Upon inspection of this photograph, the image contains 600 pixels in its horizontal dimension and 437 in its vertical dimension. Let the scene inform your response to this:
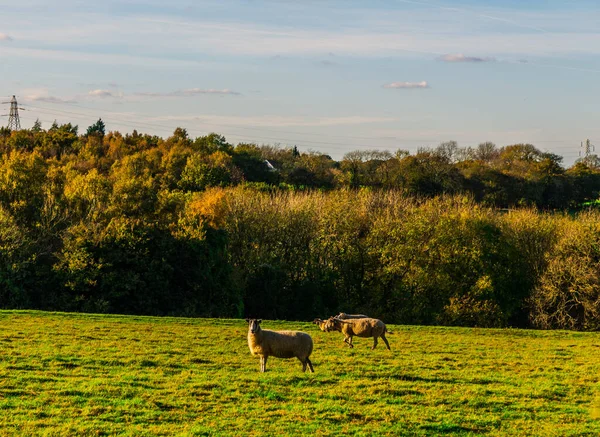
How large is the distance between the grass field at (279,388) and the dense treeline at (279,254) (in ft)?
59.9

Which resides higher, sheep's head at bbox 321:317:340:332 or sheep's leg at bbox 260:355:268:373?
sheep's head at bbox 321:317:340:332

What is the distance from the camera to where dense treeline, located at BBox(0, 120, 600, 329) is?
49188 mm

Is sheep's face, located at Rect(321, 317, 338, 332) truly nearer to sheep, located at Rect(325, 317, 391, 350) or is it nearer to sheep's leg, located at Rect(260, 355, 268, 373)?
sheep, located at Rect(325, 317, 391, 350)

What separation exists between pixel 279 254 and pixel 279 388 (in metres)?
41.4

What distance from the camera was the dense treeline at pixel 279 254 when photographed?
161 feet

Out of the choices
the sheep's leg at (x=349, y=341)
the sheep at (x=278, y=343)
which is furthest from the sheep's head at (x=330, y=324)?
the sheep at (x=278, y=343)

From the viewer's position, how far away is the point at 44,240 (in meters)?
51.7

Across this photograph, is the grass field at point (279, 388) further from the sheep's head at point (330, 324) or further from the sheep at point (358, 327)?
the sheep's head at point (330, 324)

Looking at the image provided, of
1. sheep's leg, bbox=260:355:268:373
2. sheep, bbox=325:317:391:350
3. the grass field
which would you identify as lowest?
the grass field

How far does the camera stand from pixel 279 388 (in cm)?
1959

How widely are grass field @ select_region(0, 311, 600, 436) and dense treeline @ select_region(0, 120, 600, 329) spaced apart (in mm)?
18269

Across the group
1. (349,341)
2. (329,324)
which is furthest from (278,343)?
(349,341)

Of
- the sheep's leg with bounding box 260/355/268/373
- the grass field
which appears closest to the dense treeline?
the grass field

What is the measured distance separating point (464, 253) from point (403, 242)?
4770 mm
